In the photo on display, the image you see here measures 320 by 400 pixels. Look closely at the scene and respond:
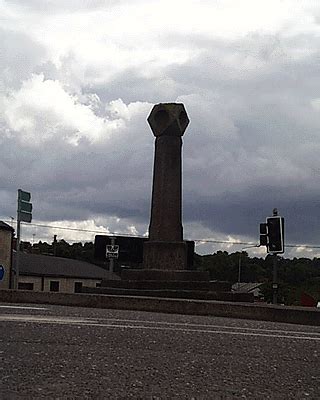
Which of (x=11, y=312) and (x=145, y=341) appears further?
(x=11, y=312)

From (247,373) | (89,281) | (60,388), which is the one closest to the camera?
(60,388)

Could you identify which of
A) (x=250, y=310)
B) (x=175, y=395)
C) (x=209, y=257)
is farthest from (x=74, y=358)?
(x=209, y=257)

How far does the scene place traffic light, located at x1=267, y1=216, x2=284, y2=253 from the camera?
1717cm

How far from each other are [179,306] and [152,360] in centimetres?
680

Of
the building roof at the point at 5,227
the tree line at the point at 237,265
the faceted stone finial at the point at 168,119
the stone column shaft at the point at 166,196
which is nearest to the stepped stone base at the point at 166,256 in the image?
the stone column shaft at the point at 166,196

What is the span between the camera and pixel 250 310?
1438 cm

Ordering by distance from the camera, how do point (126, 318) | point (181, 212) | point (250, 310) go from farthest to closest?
point (181, 212)
point (250, 310)
point (126, 318)

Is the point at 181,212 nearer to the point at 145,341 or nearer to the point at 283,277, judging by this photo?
the point at 145,341

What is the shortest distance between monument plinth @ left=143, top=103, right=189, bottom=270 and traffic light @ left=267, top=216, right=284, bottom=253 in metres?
2.75

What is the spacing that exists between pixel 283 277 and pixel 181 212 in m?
57.3

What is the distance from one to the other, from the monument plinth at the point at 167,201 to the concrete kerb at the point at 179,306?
11.5 ft

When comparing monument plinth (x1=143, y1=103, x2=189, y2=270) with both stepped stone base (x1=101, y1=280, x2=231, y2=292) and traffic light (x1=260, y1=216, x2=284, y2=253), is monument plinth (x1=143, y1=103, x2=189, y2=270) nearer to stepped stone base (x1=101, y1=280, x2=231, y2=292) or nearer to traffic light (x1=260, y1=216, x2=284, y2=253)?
stepped stone base (x1=101, y1=280, x2=231, y2=292)

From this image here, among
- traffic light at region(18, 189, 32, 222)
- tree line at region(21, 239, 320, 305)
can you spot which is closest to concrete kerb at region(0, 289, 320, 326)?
traffic light at region(18, 189, 32, 222)

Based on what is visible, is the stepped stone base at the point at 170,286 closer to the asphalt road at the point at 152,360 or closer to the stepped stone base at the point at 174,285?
the stepped stone base at the point at 174,285
